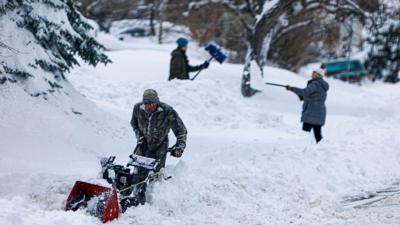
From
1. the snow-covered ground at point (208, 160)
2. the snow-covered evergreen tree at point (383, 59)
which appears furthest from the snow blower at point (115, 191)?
the snow-covered evergreen tree at point (383, 59)

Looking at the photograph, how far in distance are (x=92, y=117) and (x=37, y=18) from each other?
1.77m

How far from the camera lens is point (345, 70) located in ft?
106

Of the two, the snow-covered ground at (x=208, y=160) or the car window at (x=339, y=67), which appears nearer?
the snow-covered ground at (x=208, y=160)

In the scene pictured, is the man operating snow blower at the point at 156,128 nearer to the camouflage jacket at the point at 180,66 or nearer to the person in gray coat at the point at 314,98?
the person in gray coat at the point at 314,98

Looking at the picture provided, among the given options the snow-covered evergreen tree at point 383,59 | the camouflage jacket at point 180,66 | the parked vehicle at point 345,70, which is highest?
the snow-covered evergreen tree at point 383,59

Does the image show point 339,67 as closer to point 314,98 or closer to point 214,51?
point 214,51

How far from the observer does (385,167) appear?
30.9ft

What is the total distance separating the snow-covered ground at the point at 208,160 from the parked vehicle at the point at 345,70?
18.3 m

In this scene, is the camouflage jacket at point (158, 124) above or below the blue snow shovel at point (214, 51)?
below

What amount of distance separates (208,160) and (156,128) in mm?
2372

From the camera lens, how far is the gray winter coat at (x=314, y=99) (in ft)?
32.7

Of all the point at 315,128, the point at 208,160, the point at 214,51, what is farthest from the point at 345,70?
the point at 208,160

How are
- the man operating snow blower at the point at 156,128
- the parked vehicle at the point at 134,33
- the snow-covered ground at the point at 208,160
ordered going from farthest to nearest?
the parked vehicle at the point at 134,33 < the man operating snow blower at the point at 156,128 < the snow-covered ground at the point at 208,160

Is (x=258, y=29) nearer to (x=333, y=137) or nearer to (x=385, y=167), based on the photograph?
(x=333, y=137)
